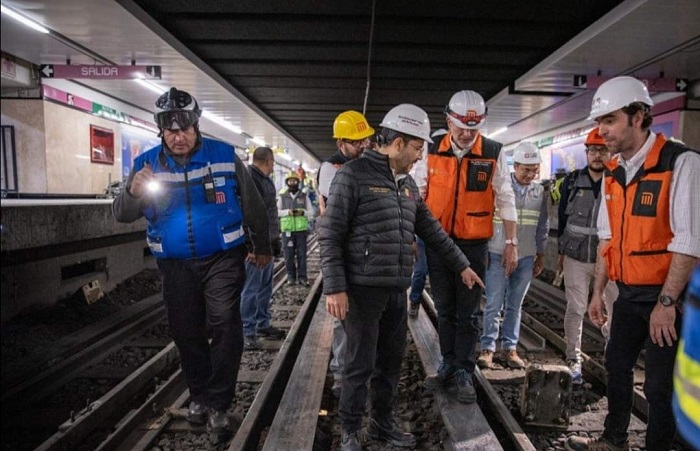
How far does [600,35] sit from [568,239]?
4676 mm

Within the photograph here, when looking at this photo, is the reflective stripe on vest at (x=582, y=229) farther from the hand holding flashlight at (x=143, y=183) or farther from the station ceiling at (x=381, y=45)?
the station ceiling at (x=381, y=45)

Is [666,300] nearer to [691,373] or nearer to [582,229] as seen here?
[691,373]

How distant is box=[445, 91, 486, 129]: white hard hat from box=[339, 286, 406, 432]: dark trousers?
1.35 metres

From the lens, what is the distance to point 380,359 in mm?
2980

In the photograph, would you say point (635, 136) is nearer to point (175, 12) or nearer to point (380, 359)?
point (380, 359)

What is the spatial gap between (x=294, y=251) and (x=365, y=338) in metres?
6.56

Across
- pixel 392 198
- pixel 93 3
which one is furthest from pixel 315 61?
pixel 392 198

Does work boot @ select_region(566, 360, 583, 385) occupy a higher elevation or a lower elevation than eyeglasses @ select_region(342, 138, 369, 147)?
lower

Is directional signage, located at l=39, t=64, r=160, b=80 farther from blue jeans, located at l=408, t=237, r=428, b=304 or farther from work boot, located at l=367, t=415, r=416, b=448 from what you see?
work boot, located at l=367, t=415, r=416, b=448

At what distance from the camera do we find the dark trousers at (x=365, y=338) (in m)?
2.72

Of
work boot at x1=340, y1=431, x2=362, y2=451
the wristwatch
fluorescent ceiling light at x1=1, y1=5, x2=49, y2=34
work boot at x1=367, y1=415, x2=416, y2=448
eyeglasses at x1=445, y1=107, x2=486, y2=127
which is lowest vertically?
work boot at x1=367, y1=415, x2=416, y2=448

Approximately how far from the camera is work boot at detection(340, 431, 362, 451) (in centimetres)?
279

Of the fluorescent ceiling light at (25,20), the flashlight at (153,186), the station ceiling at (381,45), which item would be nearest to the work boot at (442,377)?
the flashlight at (153,186)

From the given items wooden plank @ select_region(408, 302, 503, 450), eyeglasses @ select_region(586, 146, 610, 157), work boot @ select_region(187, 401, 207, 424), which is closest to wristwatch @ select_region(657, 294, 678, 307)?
wooden plank @ select_region(408, 302, 503, 450)
